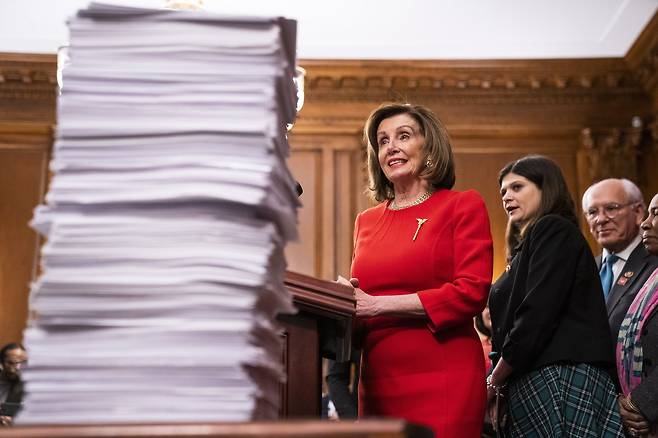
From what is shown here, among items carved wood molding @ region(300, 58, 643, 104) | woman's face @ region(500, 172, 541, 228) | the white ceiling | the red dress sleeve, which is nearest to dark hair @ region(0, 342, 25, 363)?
the white ceiling

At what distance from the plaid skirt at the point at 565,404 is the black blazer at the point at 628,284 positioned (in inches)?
20.2

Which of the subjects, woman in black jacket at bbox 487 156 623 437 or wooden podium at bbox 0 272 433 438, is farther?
woman in black jacket at bbox 487 156 623 437

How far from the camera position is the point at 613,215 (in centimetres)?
355

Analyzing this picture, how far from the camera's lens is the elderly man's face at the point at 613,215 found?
349 cm

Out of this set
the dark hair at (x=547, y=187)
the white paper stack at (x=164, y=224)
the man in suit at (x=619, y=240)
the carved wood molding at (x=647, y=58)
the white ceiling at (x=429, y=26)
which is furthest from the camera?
the carved wood molding at (x=647, y=58)

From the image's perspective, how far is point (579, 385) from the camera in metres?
2.40

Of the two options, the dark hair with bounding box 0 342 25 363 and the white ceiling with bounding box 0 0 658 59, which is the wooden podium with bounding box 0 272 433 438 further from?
the dark hair with bounding box 0 342 25 363

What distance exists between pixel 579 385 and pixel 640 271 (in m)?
0.90

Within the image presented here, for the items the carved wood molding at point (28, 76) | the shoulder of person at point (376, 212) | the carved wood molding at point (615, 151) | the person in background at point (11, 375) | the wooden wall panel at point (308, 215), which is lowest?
the person in background at point (11, 375)

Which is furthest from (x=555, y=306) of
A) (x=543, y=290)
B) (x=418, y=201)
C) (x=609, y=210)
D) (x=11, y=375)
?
(x=11, y=375)

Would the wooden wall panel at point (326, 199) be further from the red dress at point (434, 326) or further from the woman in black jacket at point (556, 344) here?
the red dress at point (434, 326)

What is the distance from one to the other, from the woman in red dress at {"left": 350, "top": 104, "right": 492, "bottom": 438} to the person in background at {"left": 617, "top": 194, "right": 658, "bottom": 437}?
31.2 inches

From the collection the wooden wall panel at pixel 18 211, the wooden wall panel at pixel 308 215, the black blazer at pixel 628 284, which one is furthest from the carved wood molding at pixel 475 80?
the black blazer at pixel 628 284

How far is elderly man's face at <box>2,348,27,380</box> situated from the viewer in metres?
6.37
